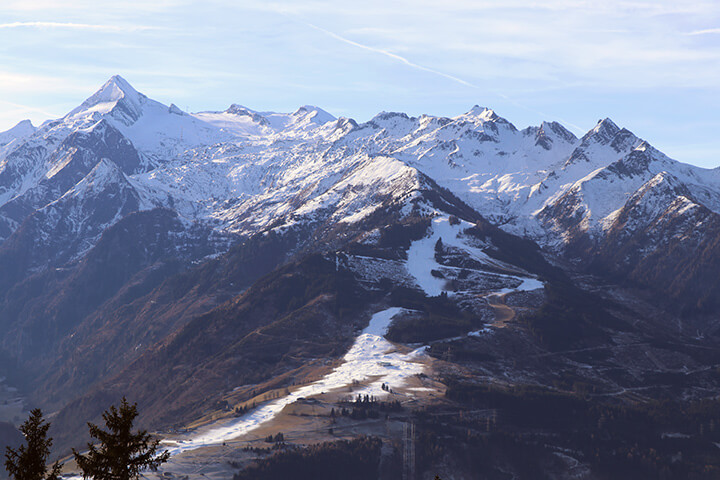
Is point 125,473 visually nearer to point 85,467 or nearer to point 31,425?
point 85,467

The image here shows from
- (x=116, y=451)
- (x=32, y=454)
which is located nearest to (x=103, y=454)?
(x=116, y=451)

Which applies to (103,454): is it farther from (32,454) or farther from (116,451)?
(32,454)

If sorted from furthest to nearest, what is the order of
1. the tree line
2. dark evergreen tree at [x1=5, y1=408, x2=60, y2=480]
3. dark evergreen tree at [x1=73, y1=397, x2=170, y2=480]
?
1. dark evergreen tree at [x1=73, y1=397, x2=170, y2=480]
2. the tree line
3. dark evergreen tree at [x1=5, y1=408, x2=60, y2=480]

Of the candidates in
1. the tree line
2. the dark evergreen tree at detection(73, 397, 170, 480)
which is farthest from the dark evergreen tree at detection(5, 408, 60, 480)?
the dark evergreen tree at detection(73, 397, 170, 480)

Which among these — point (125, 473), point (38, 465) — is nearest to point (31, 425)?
Answer: point (38, 465)

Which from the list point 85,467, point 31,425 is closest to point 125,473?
point 85,467

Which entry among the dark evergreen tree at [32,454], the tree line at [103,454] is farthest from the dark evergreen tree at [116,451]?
the dark evergreen tree at [32,454]

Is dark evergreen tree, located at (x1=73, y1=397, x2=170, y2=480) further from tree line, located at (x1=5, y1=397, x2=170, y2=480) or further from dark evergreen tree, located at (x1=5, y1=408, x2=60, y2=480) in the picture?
dark evergreen tree, located at (x1=5, y1=408, x2=60, y2=480)

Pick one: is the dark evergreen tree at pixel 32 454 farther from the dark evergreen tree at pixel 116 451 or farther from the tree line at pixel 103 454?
the dark evergreen tree at pixel 116 451

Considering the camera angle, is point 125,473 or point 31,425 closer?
point 31,425

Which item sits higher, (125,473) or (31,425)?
(31,425)
